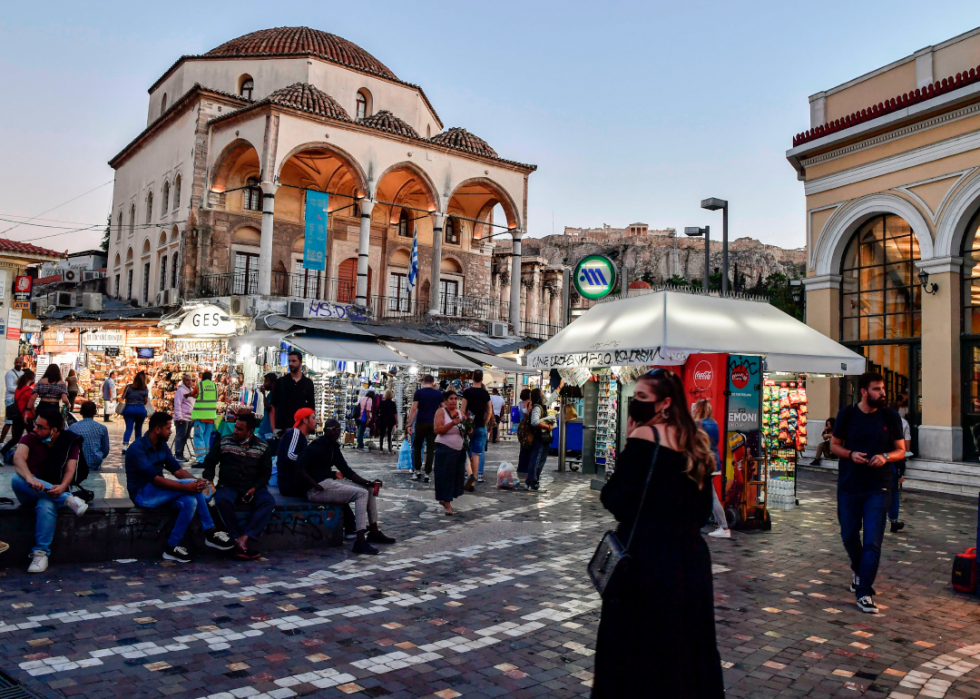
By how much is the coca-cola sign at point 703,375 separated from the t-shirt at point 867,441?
2.96 m

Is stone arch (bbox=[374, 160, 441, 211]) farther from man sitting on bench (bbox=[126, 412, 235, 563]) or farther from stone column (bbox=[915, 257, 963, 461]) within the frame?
man sitting on bench (bbox=[126, 412, 235, 563])

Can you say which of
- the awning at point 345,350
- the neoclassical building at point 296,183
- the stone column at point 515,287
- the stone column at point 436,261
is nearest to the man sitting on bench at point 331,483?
the awning at point 345,350

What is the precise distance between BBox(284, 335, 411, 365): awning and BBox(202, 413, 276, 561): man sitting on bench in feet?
40.9

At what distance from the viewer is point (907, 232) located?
1584 cm

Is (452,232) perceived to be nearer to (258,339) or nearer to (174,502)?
(258,339)

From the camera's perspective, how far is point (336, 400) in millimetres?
19484

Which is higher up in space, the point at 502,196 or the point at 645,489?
the point at 502,196

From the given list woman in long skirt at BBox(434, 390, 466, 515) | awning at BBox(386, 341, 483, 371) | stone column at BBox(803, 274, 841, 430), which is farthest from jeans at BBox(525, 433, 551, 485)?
awning at BBox(386, 341, 483, 371)

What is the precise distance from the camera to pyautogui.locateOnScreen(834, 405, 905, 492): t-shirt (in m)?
5.65

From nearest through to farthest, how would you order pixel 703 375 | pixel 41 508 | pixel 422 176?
pixel 41 508 → pixel 703 375 → pixel 422 176

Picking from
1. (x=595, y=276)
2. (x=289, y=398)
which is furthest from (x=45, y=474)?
(x=595, y=276)

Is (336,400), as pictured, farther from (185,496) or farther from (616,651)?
(616,651)

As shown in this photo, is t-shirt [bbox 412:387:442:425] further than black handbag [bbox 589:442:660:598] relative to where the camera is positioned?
Yes

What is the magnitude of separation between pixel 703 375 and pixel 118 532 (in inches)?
254
